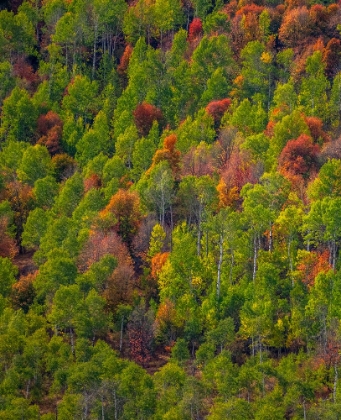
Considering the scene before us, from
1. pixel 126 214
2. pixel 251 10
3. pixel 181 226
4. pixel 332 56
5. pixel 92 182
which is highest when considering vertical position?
pixel 251 10

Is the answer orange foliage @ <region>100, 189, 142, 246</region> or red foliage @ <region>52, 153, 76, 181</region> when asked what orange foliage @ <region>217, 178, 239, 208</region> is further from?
red foliage @ <region>52, 153, 76, 181</region>

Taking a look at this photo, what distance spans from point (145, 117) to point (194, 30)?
28484mm

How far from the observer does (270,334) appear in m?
79.5

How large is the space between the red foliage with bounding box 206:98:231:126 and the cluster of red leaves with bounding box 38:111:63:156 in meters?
21.9

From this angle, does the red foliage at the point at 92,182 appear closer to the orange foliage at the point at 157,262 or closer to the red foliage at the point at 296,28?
the orange foliage at the point at 157,262

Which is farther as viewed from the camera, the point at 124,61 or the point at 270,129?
the point at 124,61

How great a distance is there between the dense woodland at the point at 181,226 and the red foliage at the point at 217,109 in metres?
0.32

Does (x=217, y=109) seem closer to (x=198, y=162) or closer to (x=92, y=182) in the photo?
(x=198, y=162)

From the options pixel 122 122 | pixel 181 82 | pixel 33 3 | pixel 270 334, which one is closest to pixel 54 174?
pixel 122 122

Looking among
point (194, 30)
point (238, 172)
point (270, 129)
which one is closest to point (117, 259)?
point (238, 172)

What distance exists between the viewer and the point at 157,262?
295 feet

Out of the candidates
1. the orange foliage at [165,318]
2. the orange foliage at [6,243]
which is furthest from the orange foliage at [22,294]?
the orange foliage at [165,318]

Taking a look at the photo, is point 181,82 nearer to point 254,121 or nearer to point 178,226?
point 254,121

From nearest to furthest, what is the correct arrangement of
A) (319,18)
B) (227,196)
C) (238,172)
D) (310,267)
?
(310,267), (227,196), (238,172), (319,18)
